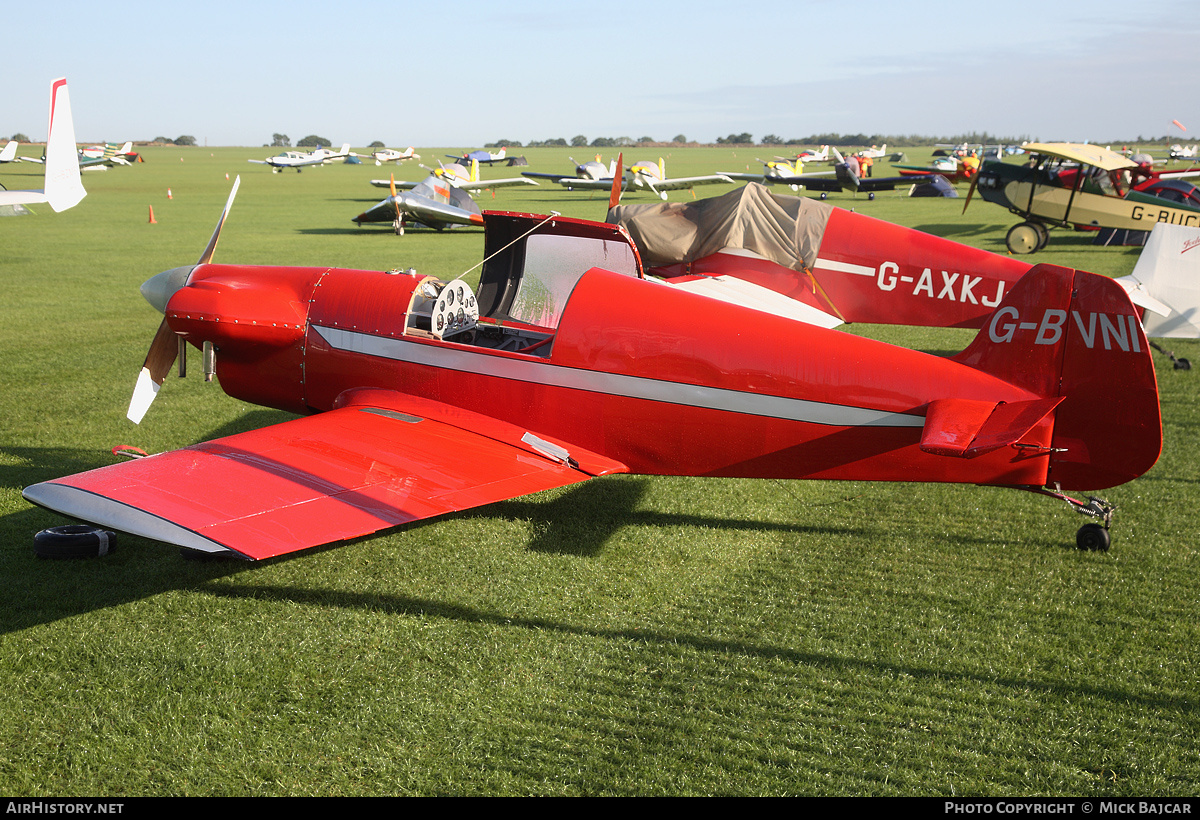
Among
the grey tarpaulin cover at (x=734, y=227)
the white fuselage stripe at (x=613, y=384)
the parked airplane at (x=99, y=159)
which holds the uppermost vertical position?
the parked airplane at (x=99, y=159)

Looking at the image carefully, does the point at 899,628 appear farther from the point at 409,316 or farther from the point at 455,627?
the point at 409,316

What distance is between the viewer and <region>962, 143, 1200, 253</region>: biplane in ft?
60.8

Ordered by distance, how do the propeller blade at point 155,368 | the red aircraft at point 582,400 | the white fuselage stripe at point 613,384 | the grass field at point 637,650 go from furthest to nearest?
1. the propeller blade at point 155,368
2. the white fuselage stripe at point 613,384
3. the red aircraft at point 582,400
4. the grass field at point 637,650

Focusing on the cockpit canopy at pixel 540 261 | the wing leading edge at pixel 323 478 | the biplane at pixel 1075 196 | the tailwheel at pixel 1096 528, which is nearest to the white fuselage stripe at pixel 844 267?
the cockpit canopy at pixel 540 261

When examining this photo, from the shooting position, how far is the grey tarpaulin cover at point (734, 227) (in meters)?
9.30

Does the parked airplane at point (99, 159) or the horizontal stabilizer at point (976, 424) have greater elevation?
the parked airplane at point (99, 159)

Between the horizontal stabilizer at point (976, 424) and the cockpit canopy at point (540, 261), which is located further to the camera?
the cockpit canopy at point (540, 261)

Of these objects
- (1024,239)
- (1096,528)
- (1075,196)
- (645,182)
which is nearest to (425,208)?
(645,182)

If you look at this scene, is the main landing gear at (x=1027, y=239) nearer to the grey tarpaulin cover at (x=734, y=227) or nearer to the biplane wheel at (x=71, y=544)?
the grey tarpaulin cover at (x=734, y=227)

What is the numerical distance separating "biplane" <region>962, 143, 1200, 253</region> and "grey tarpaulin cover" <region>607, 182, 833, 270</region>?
12.0 metres

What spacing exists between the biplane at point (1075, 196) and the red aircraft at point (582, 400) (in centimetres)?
1701

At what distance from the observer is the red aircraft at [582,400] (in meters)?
3.98

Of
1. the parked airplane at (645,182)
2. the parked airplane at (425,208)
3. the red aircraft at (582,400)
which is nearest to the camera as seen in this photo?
the red aircraft at (582,400)

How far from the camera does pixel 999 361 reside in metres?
4.37
